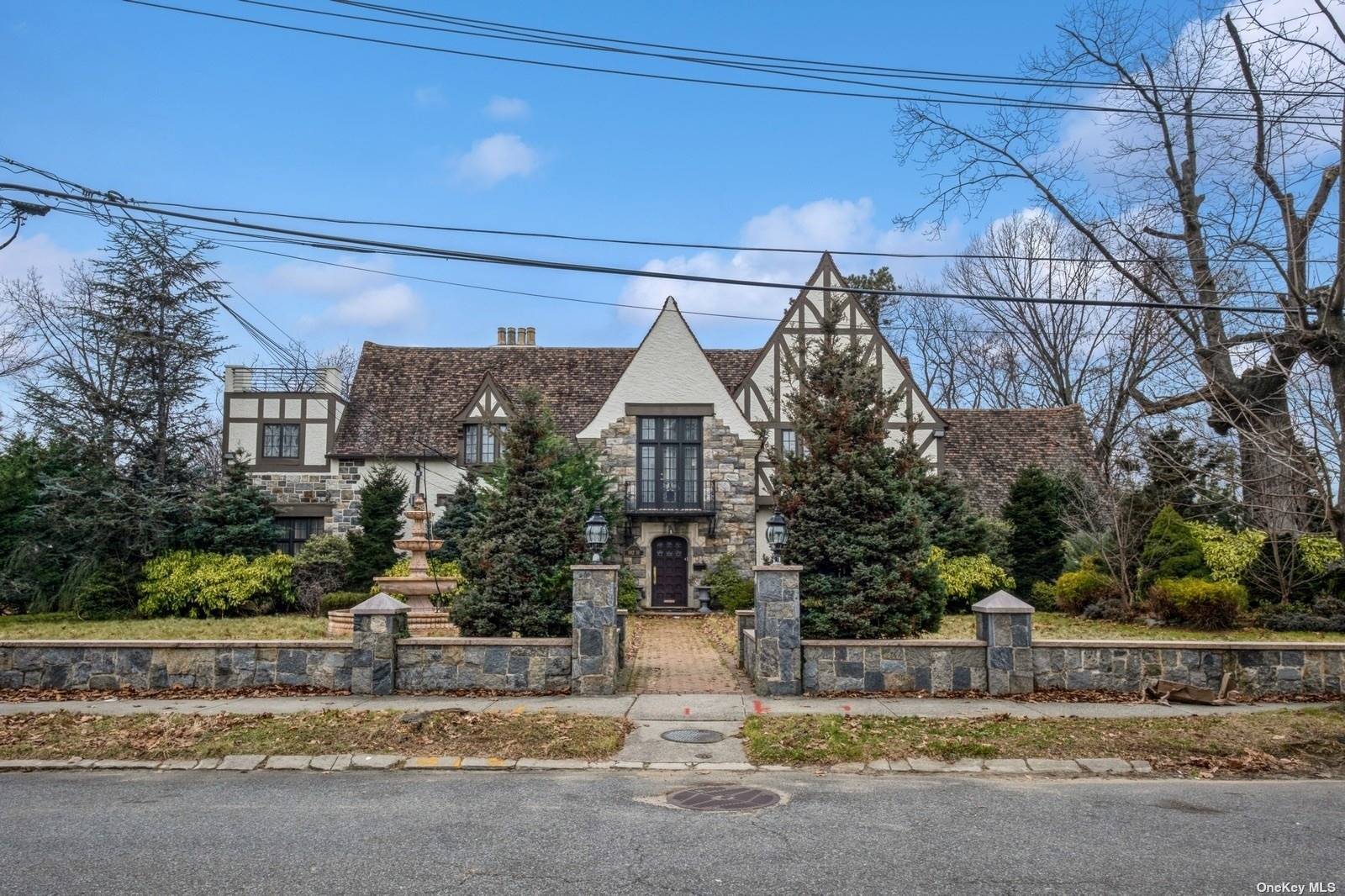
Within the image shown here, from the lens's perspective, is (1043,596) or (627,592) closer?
(627,592)

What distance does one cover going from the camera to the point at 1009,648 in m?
11.4

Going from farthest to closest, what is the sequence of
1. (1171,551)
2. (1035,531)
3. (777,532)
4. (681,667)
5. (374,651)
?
(1035,531)
(1171,551)
(681,667)
(777,532)
(374,651)

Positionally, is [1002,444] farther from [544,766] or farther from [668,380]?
[544,766]

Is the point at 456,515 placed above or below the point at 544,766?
above

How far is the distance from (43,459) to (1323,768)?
29.7 metres

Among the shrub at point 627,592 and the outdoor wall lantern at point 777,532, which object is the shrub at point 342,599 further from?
the outdoor wall lantern at point 777,532

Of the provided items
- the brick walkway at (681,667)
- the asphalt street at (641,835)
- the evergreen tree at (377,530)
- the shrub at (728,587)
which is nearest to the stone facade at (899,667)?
the brick walkway at (681,667)

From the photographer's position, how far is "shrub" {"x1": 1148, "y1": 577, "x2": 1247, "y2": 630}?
1916cm

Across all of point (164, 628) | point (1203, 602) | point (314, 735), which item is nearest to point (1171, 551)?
point (1203, 602)

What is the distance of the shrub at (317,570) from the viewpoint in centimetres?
2477

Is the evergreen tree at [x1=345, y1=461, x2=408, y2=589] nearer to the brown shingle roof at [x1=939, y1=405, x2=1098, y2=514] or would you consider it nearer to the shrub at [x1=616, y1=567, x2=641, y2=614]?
the shrub at [x1=616, y1=567, x2=641, y2=614]

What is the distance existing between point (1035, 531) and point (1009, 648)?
16.1 meters

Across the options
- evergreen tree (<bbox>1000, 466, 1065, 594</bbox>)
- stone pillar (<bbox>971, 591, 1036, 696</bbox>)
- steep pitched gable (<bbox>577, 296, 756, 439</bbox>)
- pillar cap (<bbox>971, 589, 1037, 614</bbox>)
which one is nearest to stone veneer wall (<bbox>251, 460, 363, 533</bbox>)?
steep pitched gable (<bbox>577, 296, 756, 439</bbox>)

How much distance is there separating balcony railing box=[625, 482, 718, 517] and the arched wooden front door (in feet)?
3.14
